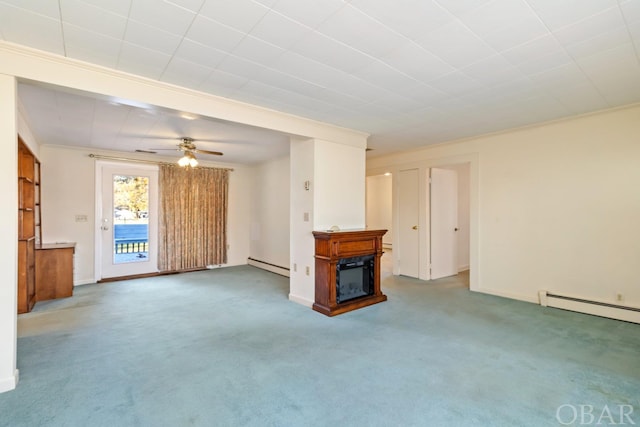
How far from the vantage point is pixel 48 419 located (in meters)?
1.88

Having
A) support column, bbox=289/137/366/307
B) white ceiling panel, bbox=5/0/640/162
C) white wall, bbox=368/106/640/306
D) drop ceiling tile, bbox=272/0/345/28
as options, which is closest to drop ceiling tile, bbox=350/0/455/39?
white ceiling panel, bbox=5/0/640/162

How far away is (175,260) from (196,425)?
5127mm

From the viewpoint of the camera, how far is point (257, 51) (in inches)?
91.0

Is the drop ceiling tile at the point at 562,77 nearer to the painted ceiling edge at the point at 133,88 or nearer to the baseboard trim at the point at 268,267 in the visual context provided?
the painted ceiling edge at the point at 133,88

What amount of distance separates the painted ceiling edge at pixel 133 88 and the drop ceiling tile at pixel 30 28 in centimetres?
10

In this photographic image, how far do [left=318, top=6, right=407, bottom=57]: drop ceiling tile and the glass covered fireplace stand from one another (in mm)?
2527

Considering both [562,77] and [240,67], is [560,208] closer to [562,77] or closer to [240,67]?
[562,77]

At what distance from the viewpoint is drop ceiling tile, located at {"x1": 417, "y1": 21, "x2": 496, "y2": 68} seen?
81.5 inches

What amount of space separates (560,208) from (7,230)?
5694 mm

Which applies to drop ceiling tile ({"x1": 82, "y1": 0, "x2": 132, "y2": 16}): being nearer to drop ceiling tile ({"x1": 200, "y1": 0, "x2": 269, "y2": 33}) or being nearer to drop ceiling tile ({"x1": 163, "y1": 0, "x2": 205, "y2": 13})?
drop ceiling tile ({"x1": 163, "y1": 0, "x2": 205, "y2": 13})

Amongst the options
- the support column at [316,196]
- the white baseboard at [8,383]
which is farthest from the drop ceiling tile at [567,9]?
the white baseboard at [8,383]

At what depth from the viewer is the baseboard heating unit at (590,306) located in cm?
351

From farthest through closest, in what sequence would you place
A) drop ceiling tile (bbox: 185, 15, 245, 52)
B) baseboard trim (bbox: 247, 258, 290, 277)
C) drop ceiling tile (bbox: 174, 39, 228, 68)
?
baseboard trim (bbox: 247, 258, 290, 277) < drop ceiling tile (bbox: 174, 39, 228, 68) < drop ceiling tile (bbox: 185, 15, 245, 52)

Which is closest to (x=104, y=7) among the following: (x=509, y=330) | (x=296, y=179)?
(x=296, y=179)
